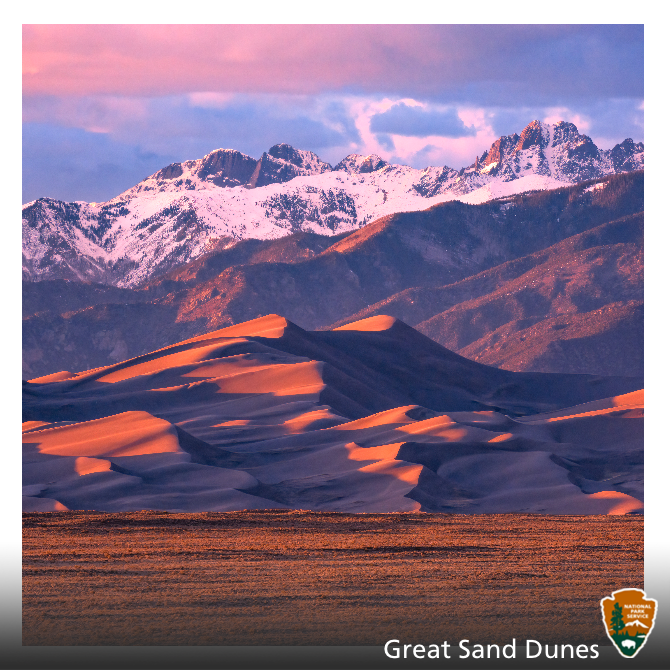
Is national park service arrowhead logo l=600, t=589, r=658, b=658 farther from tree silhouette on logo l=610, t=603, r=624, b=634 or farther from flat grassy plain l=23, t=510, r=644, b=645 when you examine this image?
flat grassy plain l=23, t=510, r=644, b=645

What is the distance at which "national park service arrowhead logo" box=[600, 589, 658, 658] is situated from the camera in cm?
1441

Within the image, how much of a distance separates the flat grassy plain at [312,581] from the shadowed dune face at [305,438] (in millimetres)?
10544

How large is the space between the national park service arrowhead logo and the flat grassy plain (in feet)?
2.46

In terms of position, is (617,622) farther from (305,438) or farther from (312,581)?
(305,438)

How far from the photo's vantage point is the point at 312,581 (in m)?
20.6

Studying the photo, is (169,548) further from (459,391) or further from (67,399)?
(459,391)

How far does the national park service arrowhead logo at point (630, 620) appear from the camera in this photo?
14.4 metres

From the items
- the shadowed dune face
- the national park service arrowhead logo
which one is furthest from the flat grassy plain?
the shadowed dune face

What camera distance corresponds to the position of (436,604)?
1795 centimetres

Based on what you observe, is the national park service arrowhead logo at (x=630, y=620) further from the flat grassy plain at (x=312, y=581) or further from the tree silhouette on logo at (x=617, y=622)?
the flat grassy plain at (x=312, y=581)

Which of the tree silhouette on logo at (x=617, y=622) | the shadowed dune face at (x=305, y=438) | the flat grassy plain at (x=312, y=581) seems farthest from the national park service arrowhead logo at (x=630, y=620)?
the shadowed dune face at (x=305, y=438)

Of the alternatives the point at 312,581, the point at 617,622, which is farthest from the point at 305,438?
the point at 617,622

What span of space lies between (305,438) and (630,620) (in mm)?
45767

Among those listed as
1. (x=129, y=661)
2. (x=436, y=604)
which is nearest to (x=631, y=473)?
(x=436, y=604)
